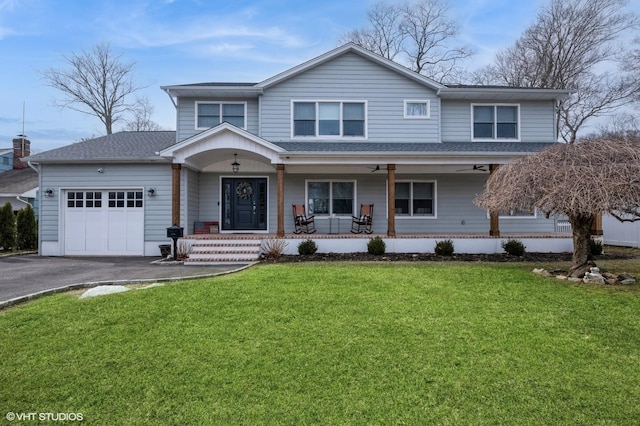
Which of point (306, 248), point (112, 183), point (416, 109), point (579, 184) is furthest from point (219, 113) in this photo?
point (579, 184)

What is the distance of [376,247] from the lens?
35.2 ft

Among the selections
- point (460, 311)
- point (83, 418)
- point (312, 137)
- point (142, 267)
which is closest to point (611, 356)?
point (460, 311)

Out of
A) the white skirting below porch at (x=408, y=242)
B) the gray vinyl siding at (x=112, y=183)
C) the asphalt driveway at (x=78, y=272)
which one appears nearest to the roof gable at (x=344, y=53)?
the gray vinyl siding at (x=112, y=183)

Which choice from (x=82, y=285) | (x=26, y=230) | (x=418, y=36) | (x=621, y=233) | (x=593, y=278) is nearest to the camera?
(x=82, y=285)

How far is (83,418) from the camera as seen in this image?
9.43 ft

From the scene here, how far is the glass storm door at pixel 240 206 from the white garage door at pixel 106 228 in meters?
2.78

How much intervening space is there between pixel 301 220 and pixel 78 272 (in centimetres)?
655

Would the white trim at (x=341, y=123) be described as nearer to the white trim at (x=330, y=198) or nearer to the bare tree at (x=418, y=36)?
the white trim at (x=330, y=198)

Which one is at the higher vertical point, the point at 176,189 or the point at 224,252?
the point at 176,189

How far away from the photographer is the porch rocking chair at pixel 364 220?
1278 centimetres

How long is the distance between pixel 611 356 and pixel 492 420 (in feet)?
6.72

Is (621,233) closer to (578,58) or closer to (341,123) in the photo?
(341,123)

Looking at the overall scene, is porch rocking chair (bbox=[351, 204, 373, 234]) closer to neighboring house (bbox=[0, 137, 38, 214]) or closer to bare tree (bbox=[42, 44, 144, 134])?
neighboring house (bbox=[0, 137, 38, 214])

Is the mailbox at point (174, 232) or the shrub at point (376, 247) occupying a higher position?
the mailbox at point (174, 232)
